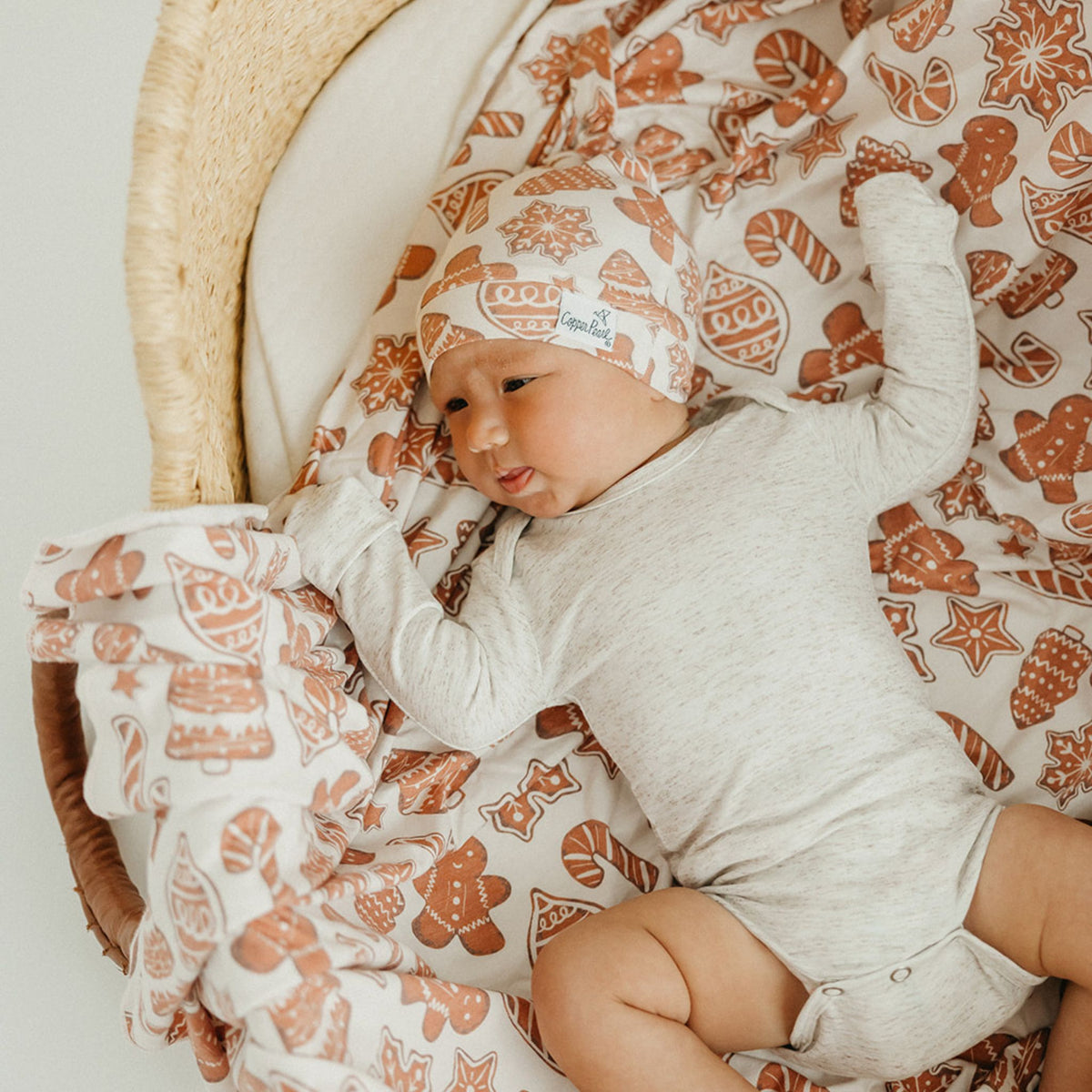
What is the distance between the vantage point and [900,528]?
1.39 metres

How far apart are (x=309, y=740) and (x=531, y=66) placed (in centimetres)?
97

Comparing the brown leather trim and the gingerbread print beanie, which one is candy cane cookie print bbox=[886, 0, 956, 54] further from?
the brown leather trim

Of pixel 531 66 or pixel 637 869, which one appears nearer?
pixel 637 869

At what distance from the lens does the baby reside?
1.06 metres

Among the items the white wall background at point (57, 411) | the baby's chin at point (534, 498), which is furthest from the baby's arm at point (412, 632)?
the white wall background at point (57, 411)

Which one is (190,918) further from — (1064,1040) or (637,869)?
(1064,1040)

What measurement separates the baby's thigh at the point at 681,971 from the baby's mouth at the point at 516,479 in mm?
453

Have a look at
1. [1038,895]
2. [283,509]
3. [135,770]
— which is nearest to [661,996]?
[1038,895]

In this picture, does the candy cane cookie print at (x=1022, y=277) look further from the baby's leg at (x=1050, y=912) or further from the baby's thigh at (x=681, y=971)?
the baby's thigh at (x=681, y=971)

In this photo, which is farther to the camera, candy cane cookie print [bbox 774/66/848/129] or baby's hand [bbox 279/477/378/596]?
candy cane cookie print [bbox 774/66/848/129]

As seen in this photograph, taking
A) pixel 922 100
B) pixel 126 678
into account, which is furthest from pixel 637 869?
pixel 922 100

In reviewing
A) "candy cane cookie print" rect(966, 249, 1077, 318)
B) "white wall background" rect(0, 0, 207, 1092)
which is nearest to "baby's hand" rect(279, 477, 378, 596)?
"white wall background" rect(0, 0, 207, 1092)

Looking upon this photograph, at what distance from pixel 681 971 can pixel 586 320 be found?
669 mm

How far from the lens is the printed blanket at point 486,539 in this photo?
919 millimetres
